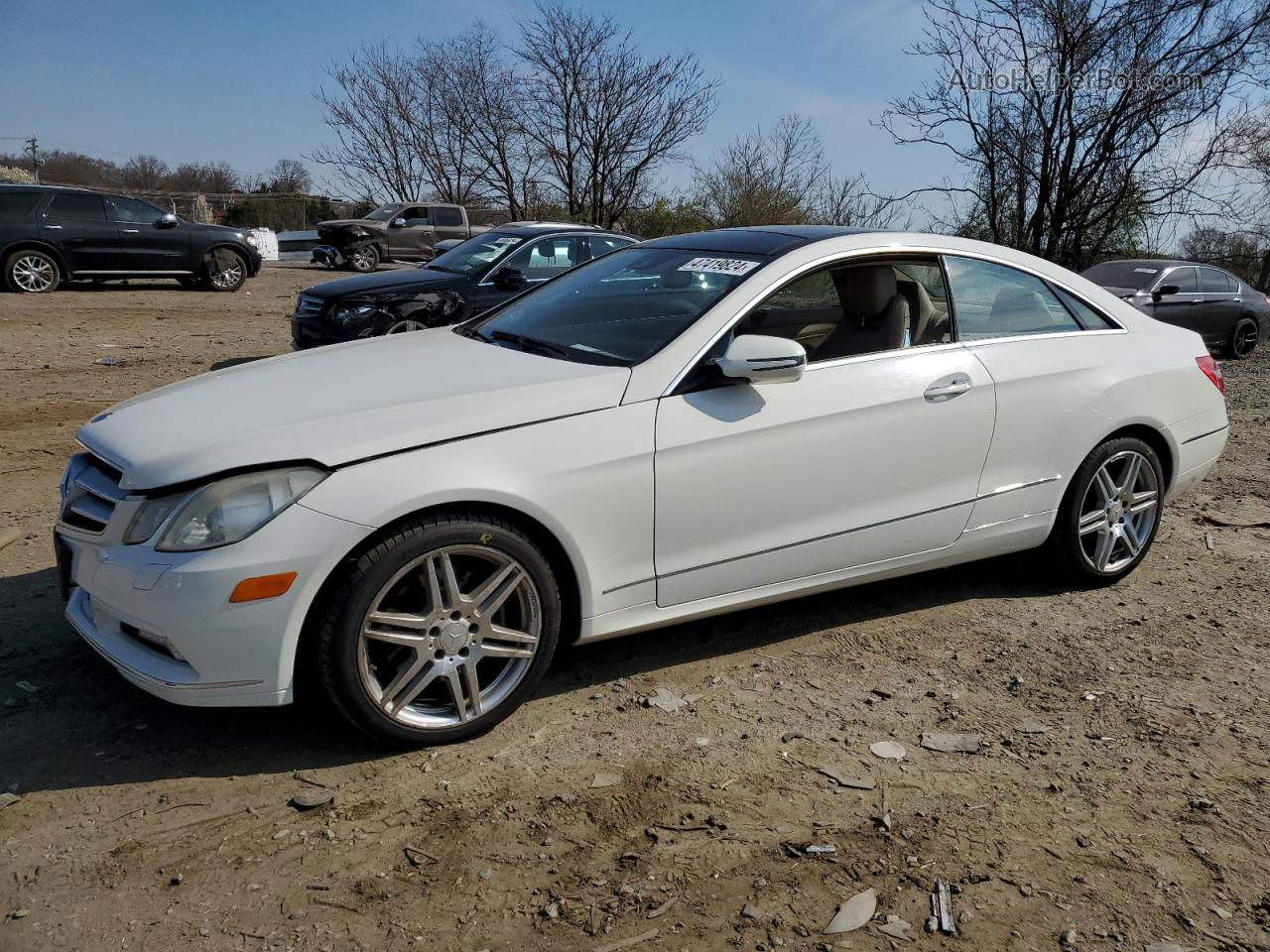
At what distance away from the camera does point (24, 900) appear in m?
2.56

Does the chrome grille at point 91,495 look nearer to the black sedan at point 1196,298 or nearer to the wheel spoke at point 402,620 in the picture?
the wheel spoke at point 402,620

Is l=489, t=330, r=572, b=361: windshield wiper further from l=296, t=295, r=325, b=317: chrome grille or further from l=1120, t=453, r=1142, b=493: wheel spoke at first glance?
l=296, t=295, r=325, b=317: chrome grille

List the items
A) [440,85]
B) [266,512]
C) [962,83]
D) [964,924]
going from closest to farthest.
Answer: [964,924] → [266,512] → [962,83] → [440,85]

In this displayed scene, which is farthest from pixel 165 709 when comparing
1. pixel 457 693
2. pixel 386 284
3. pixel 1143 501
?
pixel 386 284

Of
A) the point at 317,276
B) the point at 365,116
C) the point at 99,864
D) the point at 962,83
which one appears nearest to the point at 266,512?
the point at 99,864

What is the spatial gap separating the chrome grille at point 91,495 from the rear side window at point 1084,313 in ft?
12.6

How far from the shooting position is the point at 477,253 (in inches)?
426

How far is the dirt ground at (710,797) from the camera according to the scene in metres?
2.55

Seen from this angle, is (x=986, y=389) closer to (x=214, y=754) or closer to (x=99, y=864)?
(x=214, y=754)

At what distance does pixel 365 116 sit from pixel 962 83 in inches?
938

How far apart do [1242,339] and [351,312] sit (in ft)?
42.8

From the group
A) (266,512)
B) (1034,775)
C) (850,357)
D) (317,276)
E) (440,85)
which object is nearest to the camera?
(266,512)

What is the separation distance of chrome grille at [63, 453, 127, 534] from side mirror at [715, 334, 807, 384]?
76.8 inches

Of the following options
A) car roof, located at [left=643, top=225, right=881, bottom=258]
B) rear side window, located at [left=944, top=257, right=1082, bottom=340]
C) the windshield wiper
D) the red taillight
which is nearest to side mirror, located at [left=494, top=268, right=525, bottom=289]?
car roof, located at [left=643, top=225, right=881, bottom=258]
